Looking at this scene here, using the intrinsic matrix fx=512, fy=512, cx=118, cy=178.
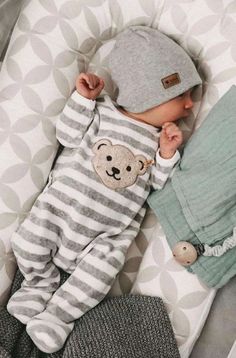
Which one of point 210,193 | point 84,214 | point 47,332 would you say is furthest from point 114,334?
point 210,193

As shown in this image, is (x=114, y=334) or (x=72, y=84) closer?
(x=114, y=334)

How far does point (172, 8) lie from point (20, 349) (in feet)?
2.93

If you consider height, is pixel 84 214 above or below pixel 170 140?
below

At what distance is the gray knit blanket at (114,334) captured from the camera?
1114 mm

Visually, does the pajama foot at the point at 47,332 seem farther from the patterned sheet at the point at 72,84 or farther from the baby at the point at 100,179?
the patterned sheet at the point at 72,84

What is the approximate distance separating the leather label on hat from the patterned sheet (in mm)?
107

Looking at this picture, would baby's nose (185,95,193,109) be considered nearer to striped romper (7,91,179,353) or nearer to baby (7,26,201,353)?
baby (7,26,201,353)

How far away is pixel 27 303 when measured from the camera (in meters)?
1.17

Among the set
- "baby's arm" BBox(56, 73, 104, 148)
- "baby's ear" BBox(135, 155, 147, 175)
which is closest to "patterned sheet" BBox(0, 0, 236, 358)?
"baby's arm" BBox(56, 73, 104, 148)

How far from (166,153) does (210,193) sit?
147 millimetres

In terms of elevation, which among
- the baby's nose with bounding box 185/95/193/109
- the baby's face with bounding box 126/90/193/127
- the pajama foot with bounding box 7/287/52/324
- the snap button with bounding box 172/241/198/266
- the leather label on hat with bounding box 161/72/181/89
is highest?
the leather label on hat with bounding box 161/72/181/89

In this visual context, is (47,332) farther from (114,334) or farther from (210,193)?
(210,193)

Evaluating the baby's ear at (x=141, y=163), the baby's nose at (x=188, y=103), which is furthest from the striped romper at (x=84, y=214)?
the baby's nose at (x=188, y=103)

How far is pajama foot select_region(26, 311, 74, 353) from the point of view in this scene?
1.12 metres
